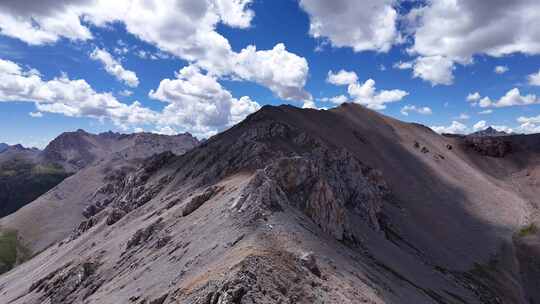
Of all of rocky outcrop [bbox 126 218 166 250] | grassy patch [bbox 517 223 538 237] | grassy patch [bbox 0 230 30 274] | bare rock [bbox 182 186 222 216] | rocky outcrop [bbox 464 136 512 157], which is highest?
rocky outcrop [bbox 464 136 512 157]

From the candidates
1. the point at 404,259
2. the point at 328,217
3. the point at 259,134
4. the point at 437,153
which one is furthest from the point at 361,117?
the point at 328,217

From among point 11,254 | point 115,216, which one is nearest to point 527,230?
point 115,216

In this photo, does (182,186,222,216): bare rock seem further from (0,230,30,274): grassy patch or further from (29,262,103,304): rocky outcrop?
(0,230,30,274): grassy patch

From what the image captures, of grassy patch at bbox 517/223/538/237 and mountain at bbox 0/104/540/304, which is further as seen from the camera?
grassy patch at bbox 517/223/538/237

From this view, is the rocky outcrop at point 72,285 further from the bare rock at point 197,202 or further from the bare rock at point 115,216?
the bare rock at point 115,216

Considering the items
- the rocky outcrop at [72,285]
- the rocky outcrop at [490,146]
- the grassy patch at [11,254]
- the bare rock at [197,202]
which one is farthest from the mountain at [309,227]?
the grassy patch at [11,254]

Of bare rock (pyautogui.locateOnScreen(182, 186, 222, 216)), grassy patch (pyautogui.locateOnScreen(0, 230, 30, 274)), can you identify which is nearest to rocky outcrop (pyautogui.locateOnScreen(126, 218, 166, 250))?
bare rock (pyautogui.locateOnScreen(182, 186, 222, 216))
